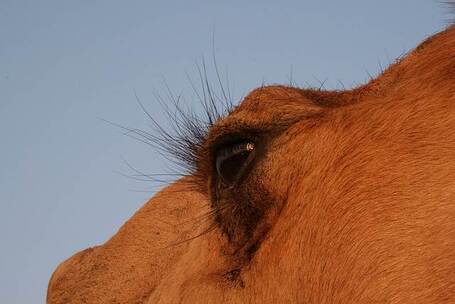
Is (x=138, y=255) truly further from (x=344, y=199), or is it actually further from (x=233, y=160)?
(x=344, y=199)

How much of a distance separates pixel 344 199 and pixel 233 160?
0.72 metres

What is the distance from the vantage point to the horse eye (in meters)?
3.79

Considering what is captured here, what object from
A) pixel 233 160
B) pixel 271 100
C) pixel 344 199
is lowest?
pixel 344 199

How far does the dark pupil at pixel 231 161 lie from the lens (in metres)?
3.81

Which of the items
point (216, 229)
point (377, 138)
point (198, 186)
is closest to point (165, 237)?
point (198, 186)

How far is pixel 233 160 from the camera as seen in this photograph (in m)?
3.87

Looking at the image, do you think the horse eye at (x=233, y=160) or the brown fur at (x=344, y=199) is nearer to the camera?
the brown fur at (x=344, y=199)

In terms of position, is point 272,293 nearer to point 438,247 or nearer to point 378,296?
point 378,296

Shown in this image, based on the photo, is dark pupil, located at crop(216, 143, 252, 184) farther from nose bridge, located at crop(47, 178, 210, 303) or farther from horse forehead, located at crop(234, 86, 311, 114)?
nose bridge, located at crop(47, 178, 210, 303)

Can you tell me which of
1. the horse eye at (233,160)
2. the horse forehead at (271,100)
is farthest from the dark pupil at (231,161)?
the horse forehead at (271,100)

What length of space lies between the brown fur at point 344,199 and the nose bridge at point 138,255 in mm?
886

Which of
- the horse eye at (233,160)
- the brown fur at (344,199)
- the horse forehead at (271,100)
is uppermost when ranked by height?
the horse forehead at (271,100)

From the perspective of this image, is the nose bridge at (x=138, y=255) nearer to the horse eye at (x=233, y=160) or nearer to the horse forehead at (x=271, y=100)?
the horse eye at (x=233, y=160)

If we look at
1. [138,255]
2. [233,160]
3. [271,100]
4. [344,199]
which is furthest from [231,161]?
[138,255]
